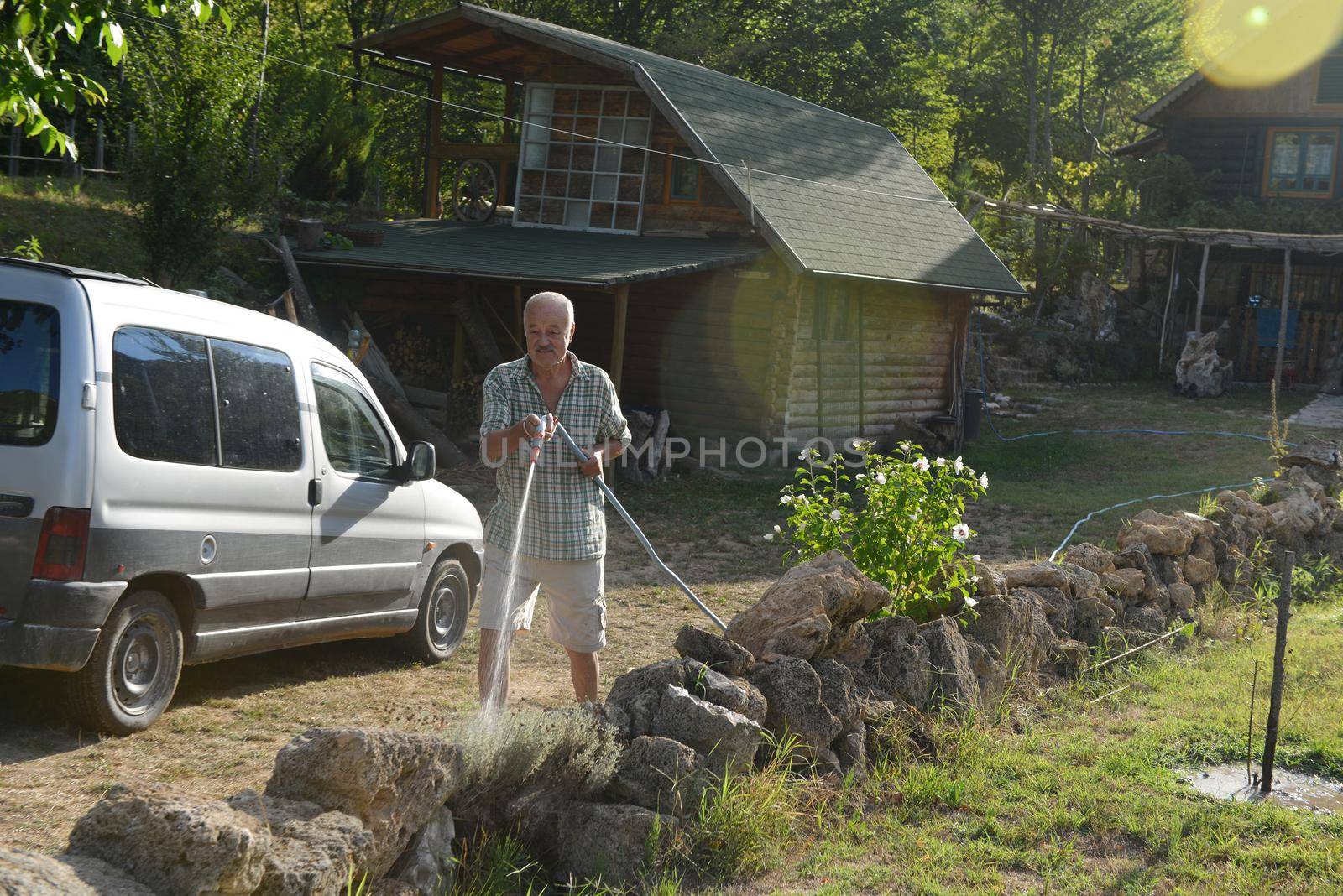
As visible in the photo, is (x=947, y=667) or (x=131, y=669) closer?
(x=131, y=669)

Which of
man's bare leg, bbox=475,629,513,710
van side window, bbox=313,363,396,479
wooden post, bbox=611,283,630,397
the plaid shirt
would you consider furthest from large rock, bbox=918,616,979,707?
wooden post, bbox=611,283,630,397

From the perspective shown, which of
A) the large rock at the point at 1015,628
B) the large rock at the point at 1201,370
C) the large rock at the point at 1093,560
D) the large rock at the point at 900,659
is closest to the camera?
the large rock at the point at 900,659

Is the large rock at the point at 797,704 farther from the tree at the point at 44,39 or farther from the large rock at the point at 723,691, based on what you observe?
the tree at the point at 44,39

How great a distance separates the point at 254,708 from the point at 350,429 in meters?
1.56

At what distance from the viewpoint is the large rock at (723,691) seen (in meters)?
4.72

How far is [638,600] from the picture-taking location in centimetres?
970

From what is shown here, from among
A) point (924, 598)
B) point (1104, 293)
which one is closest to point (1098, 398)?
point (1104, 293)

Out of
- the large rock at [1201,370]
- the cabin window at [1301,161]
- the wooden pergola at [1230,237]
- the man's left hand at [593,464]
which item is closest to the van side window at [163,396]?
the man's left hand at [593,464]

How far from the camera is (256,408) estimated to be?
598 cm

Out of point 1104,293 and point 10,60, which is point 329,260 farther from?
point 1104,293

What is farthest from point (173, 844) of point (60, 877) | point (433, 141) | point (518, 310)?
point (433, 141)

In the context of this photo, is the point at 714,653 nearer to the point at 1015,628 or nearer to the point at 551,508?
the point at 551,508

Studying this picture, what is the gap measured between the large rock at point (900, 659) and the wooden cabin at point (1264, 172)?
25.9 meters

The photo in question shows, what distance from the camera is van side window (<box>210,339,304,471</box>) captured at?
18.9 feet
